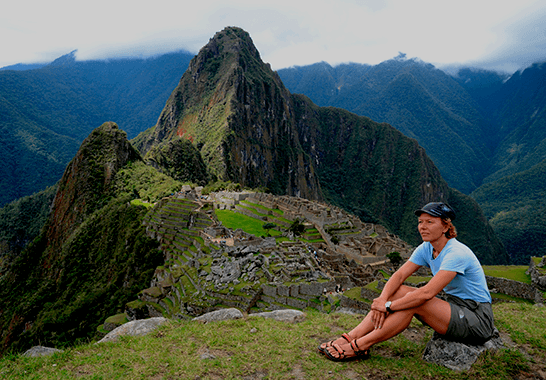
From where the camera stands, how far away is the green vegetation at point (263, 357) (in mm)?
4590

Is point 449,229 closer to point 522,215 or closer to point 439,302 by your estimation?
point 439,302

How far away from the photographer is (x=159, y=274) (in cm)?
2555

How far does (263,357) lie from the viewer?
5.44 meters

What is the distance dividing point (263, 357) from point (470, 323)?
333cm

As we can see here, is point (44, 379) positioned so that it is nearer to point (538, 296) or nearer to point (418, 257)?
point (418, 257)

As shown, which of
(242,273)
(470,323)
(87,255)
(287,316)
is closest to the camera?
(470,323)

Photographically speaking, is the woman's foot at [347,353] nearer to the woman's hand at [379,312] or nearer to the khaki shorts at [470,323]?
the woman's hand at [379,312]

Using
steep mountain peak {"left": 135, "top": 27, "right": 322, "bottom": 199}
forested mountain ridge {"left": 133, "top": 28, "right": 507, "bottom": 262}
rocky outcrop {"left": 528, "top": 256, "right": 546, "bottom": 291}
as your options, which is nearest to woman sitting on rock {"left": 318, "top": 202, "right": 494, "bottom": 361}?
rocky outcrop {"left": 528, "top": 256, "right": 546, "bottom": 291}

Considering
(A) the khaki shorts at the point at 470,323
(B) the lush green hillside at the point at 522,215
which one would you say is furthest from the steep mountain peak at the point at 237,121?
(A) the khaki shorts at the point at 470,323

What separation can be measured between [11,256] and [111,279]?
6161 cm

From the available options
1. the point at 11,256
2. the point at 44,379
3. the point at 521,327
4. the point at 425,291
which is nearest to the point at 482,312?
the point at 425,291

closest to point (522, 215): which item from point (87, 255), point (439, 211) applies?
point (87, 255)

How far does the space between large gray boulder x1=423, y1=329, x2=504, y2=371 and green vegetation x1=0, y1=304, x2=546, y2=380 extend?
0.09 meters

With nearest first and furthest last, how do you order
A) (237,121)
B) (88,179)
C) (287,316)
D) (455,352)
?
(455,352)
(287,316)
(88,179)
(237,121)
